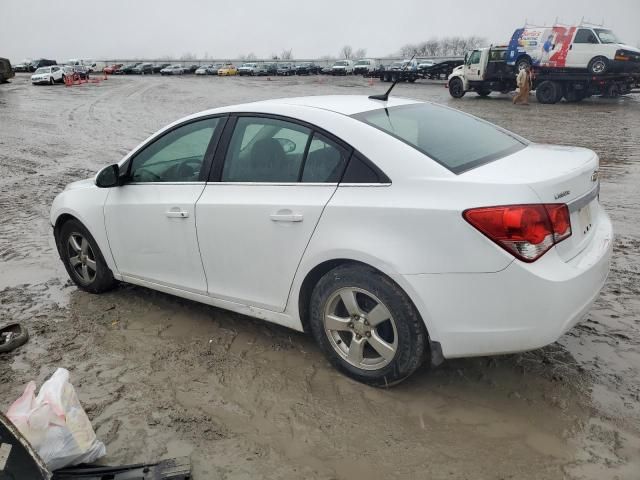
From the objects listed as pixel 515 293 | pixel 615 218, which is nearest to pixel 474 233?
pixel 515 293

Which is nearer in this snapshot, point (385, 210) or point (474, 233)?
point (474, 233)

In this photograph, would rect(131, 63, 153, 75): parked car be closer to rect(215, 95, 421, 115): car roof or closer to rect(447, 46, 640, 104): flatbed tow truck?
rect(447, 46, 640, 104): flatbed tow truck

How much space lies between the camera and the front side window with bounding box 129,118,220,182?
3.71m

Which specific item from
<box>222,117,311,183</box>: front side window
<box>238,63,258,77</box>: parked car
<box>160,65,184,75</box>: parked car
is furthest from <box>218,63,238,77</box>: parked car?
<box>222,117,311,183</box>: front side window

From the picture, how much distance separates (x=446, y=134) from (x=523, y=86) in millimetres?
20545

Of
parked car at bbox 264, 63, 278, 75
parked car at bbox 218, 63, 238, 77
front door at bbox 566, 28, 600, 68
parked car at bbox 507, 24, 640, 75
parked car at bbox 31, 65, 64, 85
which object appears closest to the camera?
parked car at bbox 507, 24, 640, 75

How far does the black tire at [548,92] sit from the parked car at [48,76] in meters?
33.6

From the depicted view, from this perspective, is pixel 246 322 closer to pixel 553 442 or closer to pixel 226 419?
pixel 226 419

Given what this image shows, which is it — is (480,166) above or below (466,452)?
above

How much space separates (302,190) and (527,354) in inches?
68.2

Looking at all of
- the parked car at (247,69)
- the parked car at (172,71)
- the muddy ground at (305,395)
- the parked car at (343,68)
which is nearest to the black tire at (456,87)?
the muddy ground at (305,395)

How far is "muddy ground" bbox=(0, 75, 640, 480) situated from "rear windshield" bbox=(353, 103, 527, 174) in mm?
1258

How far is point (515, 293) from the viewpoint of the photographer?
253 cm

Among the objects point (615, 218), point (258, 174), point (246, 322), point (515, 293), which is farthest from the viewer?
point (615, 218)
